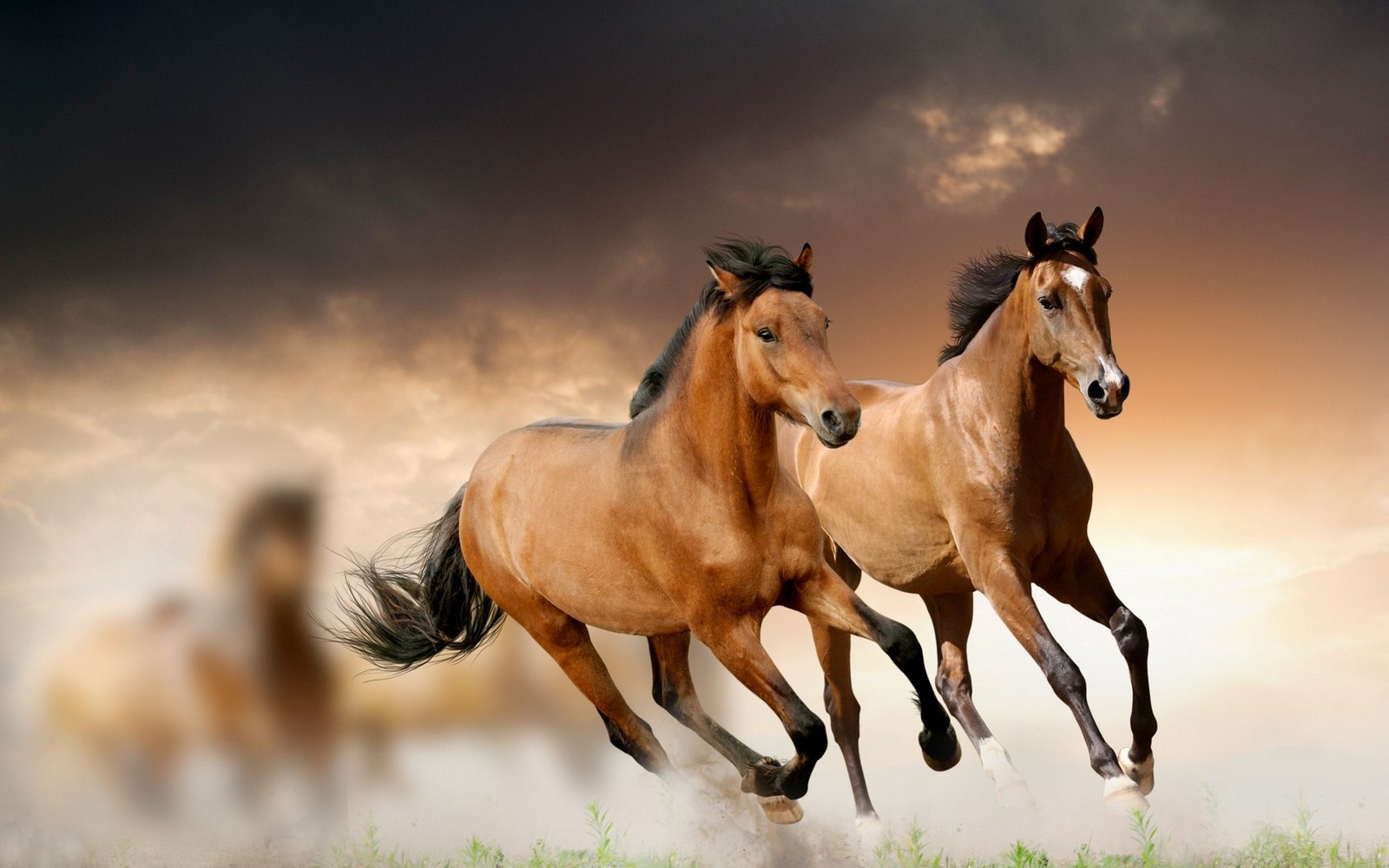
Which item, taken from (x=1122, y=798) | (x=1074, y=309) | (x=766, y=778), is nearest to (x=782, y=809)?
(x=766, y=778)

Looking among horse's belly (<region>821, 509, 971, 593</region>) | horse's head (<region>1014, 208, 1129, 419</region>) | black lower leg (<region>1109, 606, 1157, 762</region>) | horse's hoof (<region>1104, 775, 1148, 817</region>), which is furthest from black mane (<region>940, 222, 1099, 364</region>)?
horse's hoof (<region>1104, 775, 1148, 817</region>)

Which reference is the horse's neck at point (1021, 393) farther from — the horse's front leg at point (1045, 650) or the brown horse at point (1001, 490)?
the horse's front leg at point (1045, 650)

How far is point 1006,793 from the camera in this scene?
20.3ft

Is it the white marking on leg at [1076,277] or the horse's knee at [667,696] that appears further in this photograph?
the horse's knee at [667,696]

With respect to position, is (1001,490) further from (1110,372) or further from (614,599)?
(614,599)

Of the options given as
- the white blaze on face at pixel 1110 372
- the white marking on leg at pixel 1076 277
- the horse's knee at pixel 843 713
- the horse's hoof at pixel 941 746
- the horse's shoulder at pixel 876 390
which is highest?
the horse's shoulder at pixel 876 390

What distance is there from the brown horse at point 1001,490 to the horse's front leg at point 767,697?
1395mm

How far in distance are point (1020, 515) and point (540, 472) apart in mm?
2397

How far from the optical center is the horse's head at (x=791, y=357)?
5055 mm

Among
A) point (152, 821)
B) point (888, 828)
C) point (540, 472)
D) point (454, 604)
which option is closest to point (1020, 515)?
point (888, 828)

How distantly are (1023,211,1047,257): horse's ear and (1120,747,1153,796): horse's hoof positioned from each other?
2.54 metres

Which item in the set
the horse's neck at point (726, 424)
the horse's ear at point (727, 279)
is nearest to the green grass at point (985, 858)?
the horse's neck at point (726, 424)

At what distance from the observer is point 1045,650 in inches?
242

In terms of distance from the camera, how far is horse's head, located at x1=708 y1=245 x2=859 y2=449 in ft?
16.6
